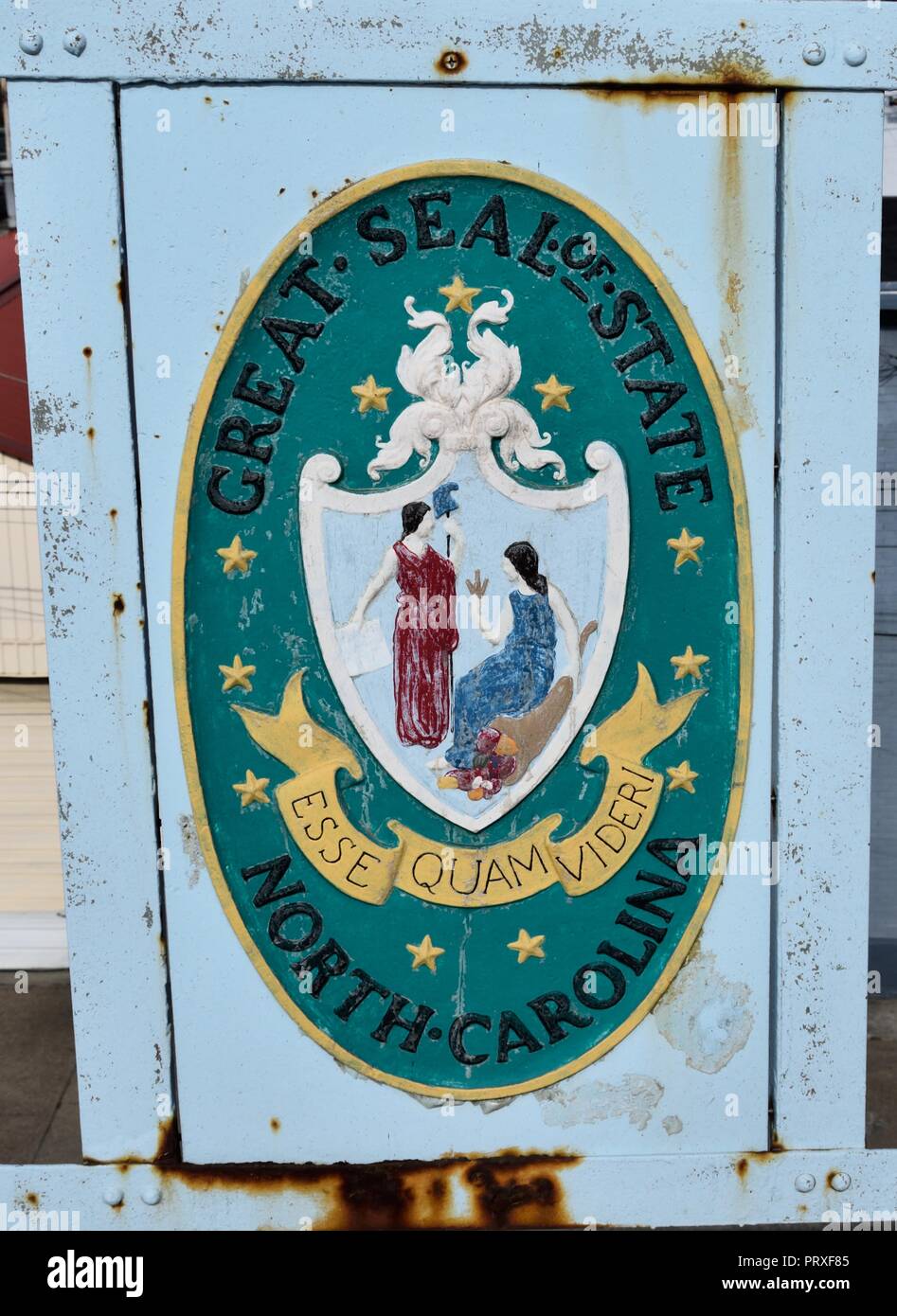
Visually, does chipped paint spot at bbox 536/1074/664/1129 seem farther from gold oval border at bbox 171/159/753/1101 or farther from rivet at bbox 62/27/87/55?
rivet at bbox 62/27/87/55

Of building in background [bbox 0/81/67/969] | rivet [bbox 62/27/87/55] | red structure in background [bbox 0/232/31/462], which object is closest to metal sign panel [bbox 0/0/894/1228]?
rivet [bbox 62/27/87/55]

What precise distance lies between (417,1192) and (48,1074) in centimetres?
134

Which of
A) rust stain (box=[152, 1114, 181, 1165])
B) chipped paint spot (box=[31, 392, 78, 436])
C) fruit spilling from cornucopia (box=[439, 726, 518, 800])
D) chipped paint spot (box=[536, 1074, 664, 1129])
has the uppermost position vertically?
chipped paint spot (box=[31, 392, 78, 436])

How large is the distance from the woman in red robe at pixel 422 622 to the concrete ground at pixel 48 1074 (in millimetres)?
1491

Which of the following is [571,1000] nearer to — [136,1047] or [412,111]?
[136,1047]

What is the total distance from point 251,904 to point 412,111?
167 centimetres

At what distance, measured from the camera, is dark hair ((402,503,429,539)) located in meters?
2.53

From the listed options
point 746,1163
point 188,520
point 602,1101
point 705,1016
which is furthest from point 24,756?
point 746,1163

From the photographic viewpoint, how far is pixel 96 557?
2.51 meters

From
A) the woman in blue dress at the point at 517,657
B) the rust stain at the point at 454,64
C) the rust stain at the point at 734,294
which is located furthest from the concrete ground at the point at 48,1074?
the rust stain at the point at 454,64

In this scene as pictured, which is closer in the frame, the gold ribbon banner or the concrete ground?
the gold ribbon banner
